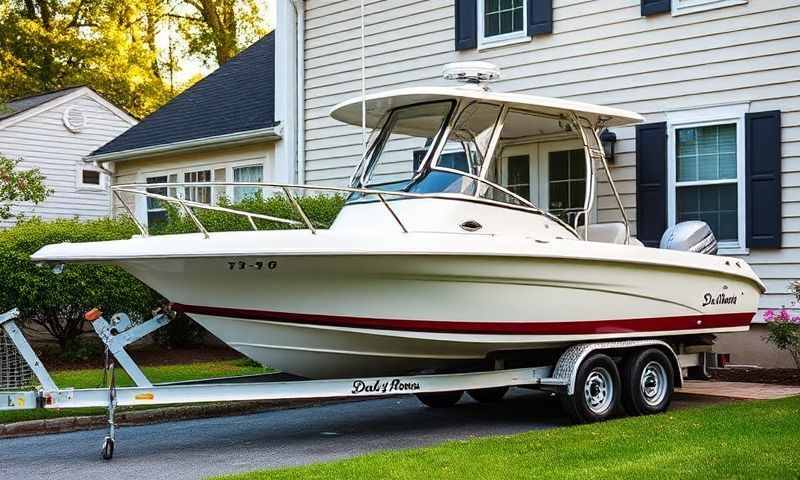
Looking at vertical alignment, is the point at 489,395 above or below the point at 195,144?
below

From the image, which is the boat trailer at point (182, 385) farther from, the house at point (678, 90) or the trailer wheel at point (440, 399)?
the house at point (678, 90)

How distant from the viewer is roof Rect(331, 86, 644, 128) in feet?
28.9

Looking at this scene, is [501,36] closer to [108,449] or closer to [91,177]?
[108,449]

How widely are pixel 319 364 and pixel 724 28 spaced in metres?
6.74

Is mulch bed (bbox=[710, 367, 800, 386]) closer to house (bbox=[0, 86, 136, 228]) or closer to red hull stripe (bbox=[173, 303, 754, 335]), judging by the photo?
red hull stripe (bbox=[173, 303, 754, 335])

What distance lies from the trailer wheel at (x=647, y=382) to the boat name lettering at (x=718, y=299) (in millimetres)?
698

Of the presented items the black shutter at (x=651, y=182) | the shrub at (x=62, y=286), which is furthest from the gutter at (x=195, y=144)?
the black shutter at (x=651, y=182)

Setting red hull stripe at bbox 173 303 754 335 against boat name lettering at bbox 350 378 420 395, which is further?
boat name lettering at bbox 350 378 420 395

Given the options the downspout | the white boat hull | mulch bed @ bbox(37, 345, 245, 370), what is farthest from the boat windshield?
the downspout

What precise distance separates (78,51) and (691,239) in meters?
28.7

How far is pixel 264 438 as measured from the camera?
8766 millimetres

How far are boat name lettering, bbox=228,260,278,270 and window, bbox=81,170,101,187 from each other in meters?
20.4

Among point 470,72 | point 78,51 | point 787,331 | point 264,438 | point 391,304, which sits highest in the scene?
point 78,51

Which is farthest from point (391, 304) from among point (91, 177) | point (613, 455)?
point (91, 177)
